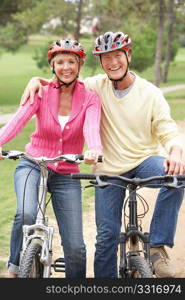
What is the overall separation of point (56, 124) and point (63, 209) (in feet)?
2.09

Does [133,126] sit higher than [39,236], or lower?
higher

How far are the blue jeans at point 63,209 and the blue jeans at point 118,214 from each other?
275 millimetres

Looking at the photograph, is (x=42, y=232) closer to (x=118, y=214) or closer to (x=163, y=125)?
(x=118, y=214)

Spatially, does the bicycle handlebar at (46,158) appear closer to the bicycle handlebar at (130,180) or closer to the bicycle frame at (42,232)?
the bicycle frame at (42,232)

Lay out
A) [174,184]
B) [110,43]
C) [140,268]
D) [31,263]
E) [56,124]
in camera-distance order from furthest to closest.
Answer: [110,43]
[56,124]
[31,263]
[140,268]
[174,184]

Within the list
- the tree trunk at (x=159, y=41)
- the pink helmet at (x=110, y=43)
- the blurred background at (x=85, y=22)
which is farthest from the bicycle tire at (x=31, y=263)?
the tree trunk at (x=159, y=41)

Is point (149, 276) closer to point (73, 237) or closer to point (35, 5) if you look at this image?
point (73, 237)

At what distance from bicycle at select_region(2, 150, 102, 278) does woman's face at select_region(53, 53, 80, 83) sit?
72 cm

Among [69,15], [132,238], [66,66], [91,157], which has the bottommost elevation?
[132,238]

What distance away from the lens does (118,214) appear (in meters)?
5.49

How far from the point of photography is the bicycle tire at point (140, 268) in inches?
180

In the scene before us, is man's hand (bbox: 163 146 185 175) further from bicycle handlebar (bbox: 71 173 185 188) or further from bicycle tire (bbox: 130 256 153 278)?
bicycle tire (bbox: 130 256 153 278)

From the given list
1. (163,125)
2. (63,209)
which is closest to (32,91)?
(63,209)

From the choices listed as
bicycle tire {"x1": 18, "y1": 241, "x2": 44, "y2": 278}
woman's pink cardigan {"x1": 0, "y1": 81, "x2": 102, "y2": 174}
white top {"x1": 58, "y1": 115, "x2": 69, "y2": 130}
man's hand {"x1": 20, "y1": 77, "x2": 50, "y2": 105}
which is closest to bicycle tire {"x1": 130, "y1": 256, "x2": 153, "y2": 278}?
bicycle tire {"x1": 18, "y1": 241, "x2": 44, "y2": 278}
